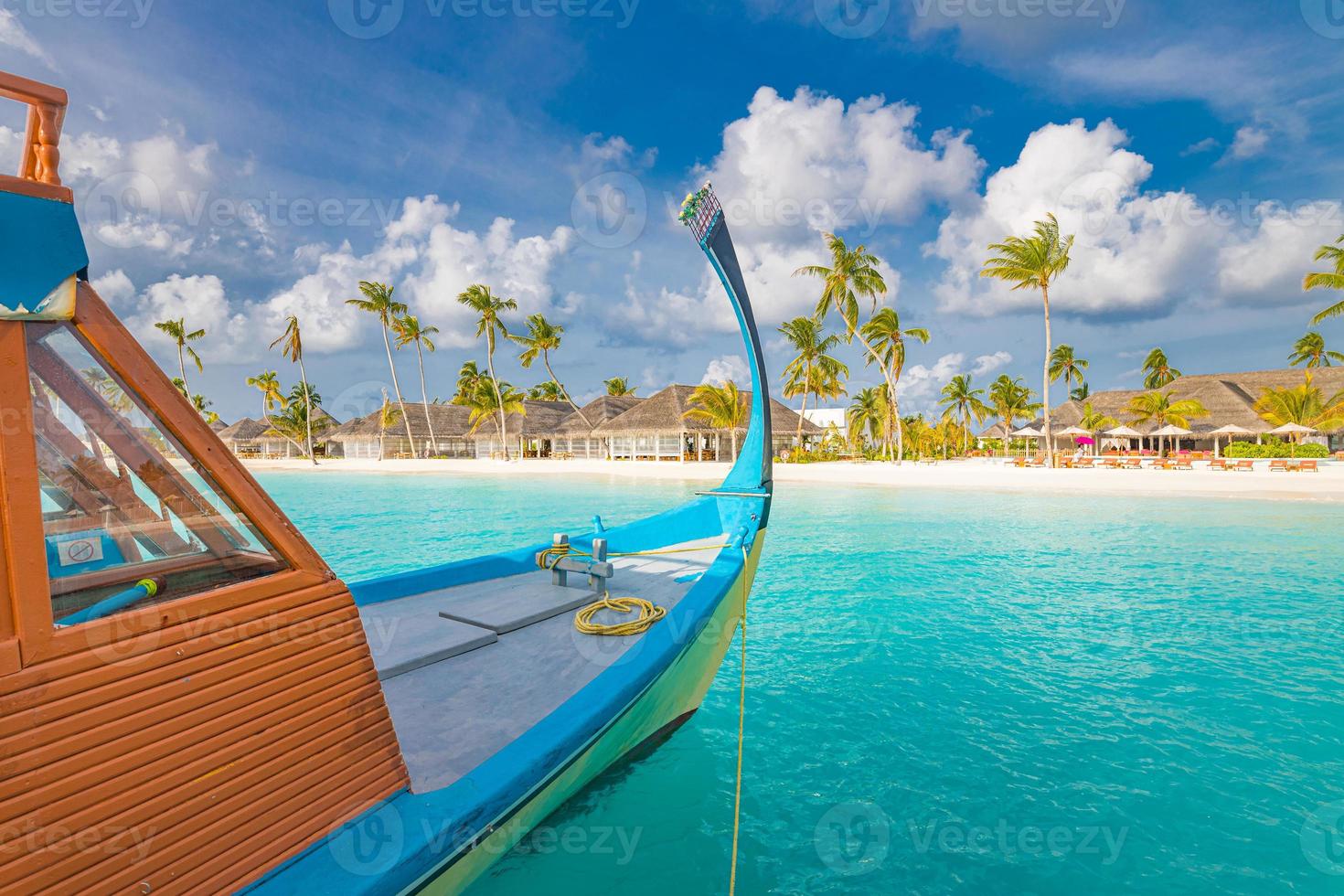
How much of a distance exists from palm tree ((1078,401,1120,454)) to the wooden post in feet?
150

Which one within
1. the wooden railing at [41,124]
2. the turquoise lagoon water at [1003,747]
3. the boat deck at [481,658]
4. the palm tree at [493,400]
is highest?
the palm tree at [493,400]

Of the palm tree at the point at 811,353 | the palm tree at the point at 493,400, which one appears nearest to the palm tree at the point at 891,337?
the palm tree at the point at 811,353

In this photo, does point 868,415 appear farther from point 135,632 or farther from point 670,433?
point 135,632

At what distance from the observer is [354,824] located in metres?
1.98

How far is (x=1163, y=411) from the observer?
3747 cm

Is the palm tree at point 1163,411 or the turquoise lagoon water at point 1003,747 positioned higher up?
the palm tree at point 1163,411

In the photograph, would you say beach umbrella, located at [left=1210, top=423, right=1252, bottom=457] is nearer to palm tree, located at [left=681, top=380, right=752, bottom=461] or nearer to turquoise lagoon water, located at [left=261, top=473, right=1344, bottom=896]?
palm tree, located at [left=681, top=380, right=752, bottom=461]

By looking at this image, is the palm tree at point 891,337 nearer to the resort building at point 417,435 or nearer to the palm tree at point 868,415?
the palm tree at point 868,415

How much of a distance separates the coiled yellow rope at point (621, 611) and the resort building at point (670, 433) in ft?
108

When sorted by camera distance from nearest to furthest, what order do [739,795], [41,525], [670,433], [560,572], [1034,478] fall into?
1. [41,525]
2. [739,795]
3. [560,572]
4. [1034,478]
5. [670,433]

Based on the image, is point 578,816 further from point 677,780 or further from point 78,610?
point 78,610

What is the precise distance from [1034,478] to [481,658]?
25.5 m

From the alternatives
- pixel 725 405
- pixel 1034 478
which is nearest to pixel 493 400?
pixel 725 405

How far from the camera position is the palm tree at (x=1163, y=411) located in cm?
3547
